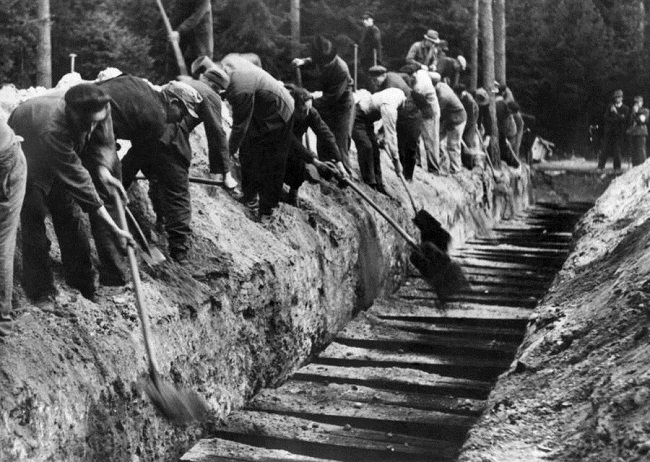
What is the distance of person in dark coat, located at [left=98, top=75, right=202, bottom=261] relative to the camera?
9.02 m

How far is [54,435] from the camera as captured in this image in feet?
22.5

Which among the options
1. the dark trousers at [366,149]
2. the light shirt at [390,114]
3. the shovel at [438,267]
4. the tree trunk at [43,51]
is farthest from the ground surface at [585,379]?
the tree trunk at [43,51]

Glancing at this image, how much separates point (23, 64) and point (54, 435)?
1407 cm

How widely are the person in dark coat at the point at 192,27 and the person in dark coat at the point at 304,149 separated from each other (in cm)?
130

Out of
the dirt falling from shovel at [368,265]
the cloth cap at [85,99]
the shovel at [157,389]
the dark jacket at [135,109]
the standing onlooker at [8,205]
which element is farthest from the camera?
the dirt falling from shovel at [368,265]

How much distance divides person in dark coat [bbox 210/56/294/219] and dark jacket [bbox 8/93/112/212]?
3.47 meters

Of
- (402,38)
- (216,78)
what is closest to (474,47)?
(402,38)

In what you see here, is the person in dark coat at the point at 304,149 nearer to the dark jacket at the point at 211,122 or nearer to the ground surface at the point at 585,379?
the dark jacket at the point at 211,122

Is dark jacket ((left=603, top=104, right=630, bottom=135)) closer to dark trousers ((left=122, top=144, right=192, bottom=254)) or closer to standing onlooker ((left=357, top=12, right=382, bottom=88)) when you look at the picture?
standing onlooker ((left=357, top=12, right=382, bottom=88))

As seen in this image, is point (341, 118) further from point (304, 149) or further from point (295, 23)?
point (295, 23)

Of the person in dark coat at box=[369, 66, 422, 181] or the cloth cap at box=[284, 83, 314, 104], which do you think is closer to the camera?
the cloth cap at box=[284, 83, 314, 104]

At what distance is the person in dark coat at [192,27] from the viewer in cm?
1131

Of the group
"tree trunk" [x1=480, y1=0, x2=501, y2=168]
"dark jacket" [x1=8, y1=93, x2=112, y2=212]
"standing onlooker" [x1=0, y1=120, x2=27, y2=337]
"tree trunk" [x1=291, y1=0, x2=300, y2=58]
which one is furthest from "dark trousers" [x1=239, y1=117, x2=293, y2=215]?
"tree trunk" [x1=291, y1=0, x2=300, y2=58]

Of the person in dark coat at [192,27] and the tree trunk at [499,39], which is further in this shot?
the tree trunk at [499,39]
